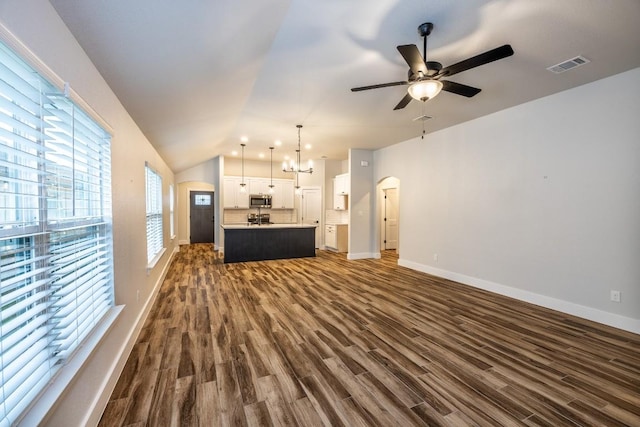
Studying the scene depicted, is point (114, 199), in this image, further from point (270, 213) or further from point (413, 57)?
point (270, 213)

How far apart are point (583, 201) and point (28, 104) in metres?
5.33

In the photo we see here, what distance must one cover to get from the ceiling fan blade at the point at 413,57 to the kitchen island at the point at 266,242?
18.0ft

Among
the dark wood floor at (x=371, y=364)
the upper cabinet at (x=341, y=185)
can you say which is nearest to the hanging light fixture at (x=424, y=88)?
the dark wood floor at (x=371, y=364)

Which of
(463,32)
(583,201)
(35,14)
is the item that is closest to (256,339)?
(35,14)

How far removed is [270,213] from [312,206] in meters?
1.59

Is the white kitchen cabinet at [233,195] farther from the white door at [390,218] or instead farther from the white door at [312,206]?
the white door at [390,218]

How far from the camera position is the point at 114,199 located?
93.3 inches

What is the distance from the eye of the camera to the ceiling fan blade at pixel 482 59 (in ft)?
6.82

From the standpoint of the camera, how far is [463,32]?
7.92 feet

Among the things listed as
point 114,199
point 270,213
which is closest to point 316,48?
point 114,199

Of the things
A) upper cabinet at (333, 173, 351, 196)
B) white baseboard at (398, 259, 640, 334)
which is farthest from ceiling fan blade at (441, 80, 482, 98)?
→ upper cabinet at (333, 173, 351, 196)

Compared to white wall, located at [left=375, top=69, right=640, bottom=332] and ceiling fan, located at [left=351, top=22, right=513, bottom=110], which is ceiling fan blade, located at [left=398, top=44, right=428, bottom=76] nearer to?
ceiling fan, located at [left=351, top=22, right=513, bottom=110]

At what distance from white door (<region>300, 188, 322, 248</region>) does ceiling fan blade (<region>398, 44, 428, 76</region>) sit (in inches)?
269

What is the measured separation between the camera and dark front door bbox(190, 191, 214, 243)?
10523 millimetres
